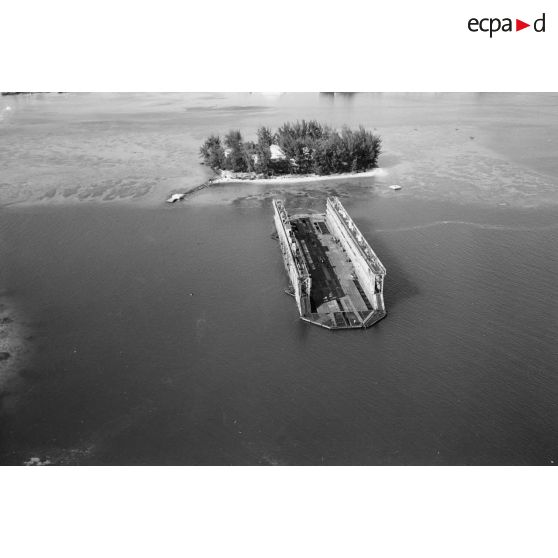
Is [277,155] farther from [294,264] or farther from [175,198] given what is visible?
[294,264]

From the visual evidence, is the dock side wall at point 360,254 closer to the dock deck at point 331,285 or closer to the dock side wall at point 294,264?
the dock deck at point 331,285

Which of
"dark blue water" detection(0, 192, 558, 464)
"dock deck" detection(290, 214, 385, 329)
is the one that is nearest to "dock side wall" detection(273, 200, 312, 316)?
"dock deck" detection(290, 214, 385, 329)

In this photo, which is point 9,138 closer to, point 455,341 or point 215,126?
point 215,126

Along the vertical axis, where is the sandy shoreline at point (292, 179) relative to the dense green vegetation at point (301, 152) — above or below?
below

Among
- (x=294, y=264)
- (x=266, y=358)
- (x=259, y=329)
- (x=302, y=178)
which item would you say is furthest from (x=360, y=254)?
(x=302, y=178)

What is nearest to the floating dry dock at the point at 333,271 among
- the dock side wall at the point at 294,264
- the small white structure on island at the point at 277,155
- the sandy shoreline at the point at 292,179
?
the dock side wall at the point at 294,264
